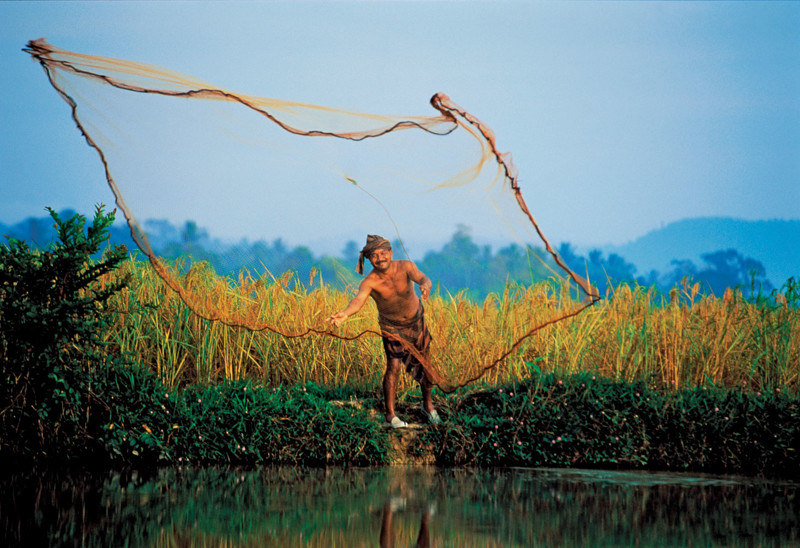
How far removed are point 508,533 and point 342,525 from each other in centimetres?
110

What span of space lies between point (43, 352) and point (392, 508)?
4.13m

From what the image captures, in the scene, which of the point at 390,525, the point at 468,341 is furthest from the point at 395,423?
the point at 390,525

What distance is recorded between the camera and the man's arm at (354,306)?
7656mm

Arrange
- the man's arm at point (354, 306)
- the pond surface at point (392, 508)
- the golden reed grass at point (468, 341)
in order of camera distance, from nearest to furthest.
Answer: the pond surface at point (392, 508), the man's arm at point (354, 306), the golden reed grass at point (468, 341)

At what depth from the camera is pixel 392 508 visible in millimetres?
6129

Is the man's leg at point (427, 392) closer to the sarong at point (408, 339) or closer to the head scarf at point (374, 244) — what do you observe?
the sarong at point (408, 339)

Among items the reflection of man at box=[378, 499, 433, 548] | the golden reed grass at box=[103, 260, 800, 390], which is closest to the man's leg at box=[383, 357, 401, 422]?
the golden reed grass at box=[103, 260, 800, 390]

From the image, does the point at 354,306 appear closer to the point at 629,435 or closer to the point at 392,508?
the point at 392,508

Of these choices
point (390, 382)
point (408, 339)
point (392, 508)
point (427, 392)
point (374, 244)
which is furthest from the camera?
point (427, 392)

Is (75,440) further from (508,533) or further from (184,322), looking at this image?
(508,533)

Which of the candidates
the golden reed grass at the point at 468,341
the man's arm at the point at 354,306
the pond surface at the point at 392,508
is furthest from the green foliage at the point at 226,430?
the golden reed grass at the point at 468,341

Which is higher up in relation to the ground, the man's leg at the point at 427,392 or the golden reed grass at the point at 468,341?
the golden reed grass at the point at 468,341

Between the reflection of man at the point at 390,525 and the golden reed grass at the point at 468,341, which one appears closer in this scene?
the reflection of man at the point at 390,525

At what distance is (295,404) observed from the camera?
848cm
